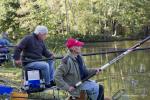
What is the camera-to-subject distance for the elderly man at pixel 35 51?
28.3 feet

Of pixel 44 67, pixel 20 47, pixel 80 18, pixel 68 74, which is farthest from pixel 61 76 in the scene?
pixel 80 18

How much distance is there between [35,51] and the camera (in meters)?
8.84

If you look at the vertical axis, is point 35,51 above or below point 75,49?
below

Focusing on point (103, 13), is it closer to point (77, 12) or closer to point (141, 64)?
point (77, 12)

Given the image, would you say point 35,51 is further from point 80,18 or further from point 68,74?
point 80,18

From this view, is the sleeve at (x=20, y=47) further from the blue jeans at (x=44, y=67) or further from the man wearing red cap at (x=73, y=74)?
the man wearing red cap at (x=73, y=74)

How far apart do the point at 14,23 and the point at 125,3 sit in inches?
523

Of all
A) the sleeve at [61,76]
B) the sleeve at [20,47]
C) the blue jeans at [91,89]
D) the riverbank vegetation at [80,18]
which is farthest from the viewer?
the riverbank vegetation at [80,18]

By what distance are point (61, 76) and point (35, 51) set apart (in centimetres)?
230

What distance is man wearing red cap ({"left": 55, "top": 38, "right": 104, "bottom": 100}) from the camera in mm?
6613

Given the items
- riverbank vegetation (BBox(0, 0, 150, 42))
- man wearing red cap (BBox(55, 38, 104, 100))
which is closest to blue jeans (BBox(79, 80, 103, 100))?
man wearing red cap (BBox(55, 38, 104, 100))

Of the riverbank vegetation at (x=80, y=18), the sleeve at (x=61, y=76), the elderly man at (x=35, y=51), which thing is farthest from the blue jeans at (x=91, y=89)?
the riverbank vegetation at (x=80, y=18)

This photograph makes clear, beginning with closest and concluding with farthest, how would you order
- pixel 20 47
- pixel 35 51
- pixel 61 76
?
pixel 61 76
pixel 20 47
pixel 35 51

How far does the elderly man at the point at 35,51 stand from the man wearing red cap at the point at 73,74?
194cm
